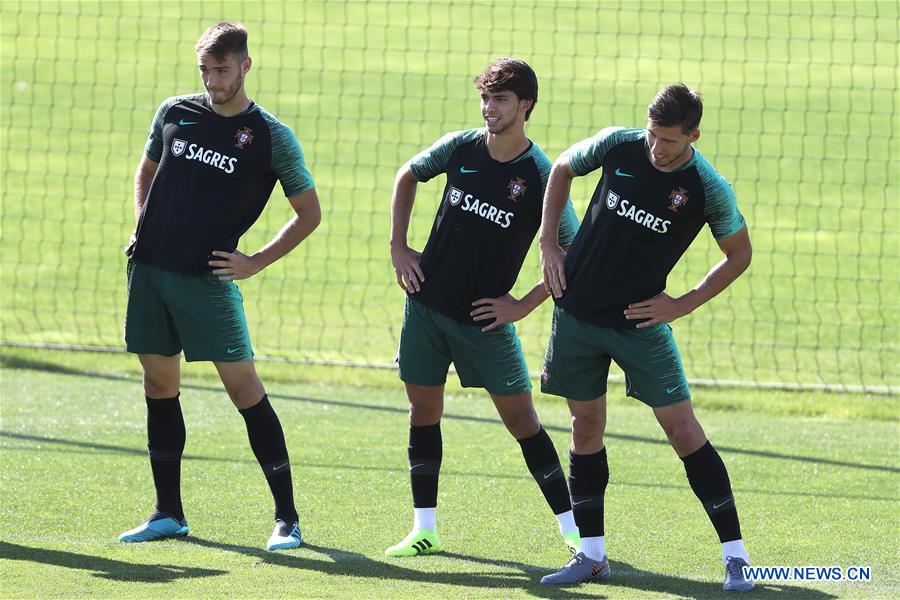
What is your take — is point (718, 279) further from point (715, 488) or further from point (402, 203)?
point (402, 203)

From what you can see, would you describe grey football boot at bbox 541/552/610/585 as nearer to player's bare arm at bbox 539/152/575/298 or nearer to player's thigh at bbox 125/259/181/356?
player's bare arm at bbox 539/152/575/298

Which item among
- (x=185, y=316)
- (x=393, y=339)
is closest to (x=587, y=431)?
(x=185, y=316)

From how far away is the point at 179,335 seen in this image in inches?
226

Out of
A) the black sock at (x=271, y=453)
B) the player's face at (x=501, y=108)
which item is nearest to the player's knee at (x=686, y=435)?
the player's face at (x=501, y=108)

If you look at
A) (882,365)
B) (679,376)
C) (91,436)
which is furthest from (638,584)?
(882,365)

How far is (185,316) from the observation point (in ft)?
18.6

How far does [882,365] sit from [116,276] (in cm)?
681

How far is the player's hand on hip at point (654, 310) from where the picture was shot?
515cm

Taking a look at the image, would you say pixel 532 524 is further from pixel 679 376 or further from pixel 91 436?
pixel 91 436

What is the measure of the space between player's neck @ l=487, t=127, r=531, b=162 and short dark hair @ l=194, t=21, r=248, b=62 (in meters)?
1.02

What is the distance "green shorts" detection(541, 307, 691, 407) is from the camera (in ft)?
16.9

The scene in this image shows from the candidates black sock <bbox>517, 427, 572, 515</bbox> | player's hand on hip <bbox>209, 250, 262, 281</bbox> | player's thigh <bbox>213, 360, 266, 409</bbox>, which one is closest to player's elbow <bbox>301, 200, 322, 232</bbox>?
player's hand on hip <bbox>209, 250, 262, 281</bbox>

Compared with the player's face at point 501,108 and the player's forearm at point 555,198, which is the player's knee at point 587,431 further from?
the player's face at point 501,108

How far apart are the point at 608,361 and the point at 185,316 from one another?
1693 millimetres
